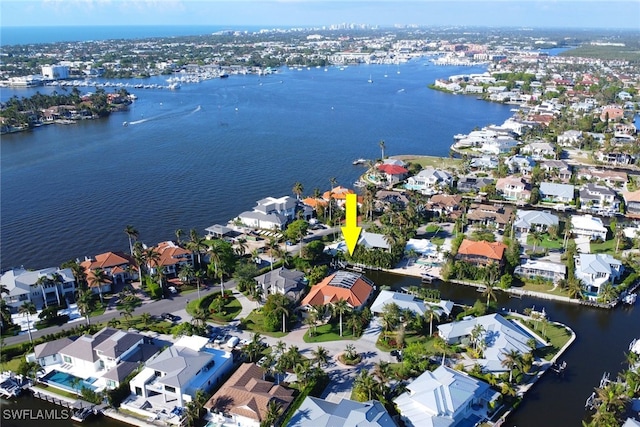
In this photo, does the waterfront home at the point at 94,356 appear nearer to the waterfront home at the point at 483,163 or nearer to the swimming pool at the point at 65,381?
the swimming pool at the point at 65,381

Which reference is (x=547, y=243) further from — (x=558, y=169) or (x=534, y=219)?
(x=558, y=169)

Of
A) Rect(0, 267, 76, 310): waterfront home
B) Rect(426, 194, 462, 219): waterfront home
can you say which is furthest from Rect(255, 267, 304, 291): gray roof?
Rect(426, 194, 462, 219): waterfront home

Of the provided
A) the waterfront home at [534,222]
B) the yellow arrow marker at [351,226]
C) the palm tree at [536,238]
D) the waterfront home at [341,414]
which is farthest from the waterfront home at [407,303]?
the waterfront home at [534,222]

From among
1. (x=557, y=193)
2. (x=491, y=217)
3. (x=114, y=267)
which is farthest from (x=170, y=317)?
(x=557, y=193)

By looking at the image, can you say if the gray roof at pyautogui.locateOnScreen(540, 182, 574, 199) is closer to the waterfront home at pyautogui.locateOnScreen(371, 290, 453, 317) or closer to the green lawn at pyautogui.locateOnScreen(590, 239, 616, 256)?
the green lawn at pyautogui.locateOnScreen(590, 239, 616, 256)

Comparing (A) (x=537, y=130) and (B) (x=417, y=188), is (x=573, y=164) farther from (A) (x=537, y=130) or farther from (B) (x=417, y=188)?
(B) (x=417, y=188)
